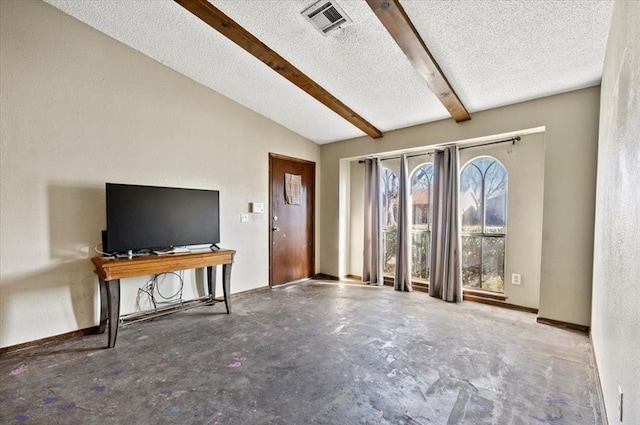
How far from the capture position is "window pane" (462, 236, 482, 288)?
3.82 metres

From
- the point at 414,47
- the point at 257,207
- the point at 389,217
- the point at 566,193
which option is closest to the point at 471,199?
the point at 566,193

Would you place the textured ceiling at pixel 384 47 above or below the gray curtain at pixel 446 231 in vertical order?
above

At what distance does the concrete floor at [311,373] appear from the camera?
1.64 meters

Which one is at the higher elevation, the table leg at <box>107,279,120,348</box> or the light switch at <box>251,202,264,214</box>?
the light switch at <box>251,202,264,214</box>

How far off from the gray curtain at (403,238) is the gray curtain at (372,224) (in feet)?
1.21

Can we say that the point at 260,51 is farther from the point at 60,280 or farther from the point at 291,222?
the point at 60,280

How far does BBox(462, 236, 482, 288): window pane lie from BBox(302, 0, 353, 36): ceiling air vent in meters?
3.14

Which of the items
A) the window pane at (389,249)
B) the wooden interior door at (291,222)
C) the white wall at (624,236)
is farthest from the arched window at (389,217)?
the white wall at (624,236)

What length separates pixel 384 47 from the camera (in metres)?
2.53

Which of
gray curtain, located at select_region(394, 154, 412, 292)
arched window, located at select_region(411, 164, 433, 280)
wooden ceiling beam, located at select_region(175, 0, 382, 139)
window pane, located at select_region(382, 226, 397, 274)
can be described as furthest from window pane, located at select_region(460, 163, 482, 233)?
wooden ceiling beam, located at select_region(175, 0, 382, 139)

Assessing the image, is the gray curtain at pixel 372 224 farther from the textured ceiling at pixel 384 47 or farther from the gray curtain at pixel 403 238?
the textured ceiling at pixel 384 47

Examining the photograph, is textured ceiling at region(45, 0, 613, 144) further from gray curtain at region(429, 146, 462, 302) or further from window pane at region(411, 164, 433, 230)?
window pane at region(411, 164, 433, 230)

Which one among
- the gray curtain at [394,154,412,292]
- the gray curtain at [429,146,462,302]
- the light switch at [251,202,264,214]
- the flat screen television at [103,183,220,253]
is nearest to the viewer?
the flat screen television at [103,183,220,253]

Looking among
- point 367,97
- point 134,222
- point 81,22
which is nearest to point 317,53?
point 367,97
